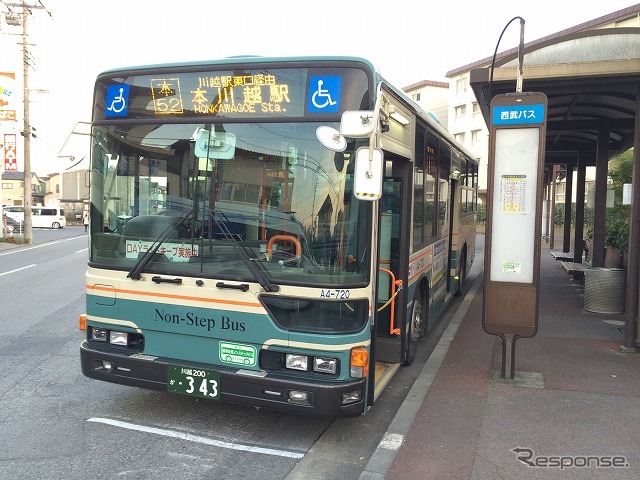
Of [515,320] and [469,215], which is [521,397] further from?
[469,215]

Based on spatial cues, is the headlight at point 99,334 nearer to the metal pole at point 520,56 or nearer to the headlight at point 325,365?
the headlight at point 325,365

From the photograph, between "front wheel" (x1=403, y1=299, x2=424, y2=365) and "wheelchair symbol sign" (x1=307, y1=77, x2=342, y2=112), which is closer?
"wheelchair symbol sign" (x1=307, y1=77, x2=342, y2=112)

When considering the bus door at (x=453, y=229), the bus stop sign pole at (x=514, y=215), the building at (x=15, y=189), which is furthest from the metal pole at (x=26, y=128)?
the building at (x=15, y=189)

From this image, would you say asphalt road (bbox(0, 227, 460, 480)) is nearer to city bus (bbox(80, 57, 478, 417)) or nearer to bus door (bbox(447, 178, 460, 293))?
city bus (bbox(80, 57, 478, 417))

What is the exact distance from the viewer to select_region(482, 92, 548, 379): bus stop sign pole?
570 cm

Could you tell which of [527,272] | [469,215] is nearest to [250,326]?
[527,272]

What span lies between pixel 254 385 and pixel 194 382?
1.74 ft

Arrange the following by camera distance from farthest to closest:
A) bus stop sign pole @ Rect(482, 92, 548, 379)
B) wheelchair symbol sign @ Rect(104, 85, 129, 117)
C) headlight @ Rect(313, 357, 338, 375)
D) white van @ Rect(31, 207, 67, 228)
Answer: white van @ Rect(31, 207, 67, 228), bus stop sign pole @ Rect(482, 92, 548, 379), wheelchair symbol sign @ Rect(104, 85, 129, 117), headlight @ Rect(313, 357, 338, 375)

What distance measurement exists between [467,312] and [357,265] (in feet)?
20.7

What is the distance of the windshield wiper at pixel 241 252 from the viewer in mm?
4215

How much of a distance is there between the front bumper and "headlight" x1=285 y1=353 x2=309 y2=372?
10 centimetres

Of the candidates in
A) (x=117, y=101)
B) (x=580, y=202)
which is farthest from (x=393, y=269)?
(x=580, y=202)

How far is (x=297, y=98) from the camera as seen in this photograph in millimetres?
4250

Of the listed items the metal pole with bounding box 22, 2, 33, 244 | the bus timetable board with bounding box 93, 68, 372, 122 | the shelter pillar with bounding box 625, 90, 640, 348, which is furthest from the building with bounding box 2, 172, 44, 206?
the shelter pillar with bounding box 625, 90, 640, 348
